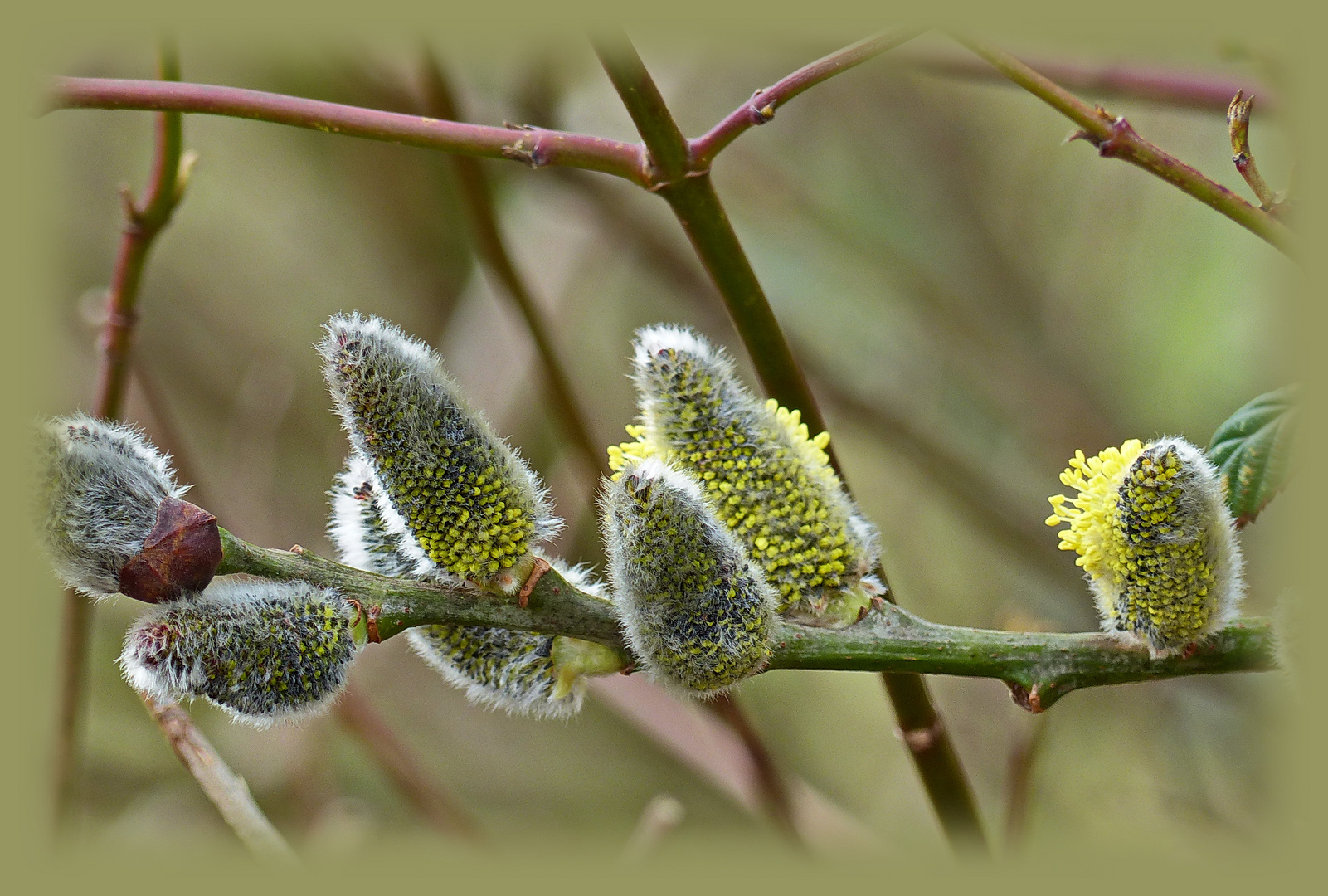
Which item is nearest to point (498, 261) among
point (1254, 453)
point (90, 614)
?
point (90, 614)

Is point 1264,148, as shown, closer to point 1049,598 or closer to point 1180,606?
point 1049,598

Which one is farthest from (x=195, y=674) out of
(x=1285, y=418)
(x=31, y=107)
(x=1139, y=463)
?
(x=1285, y=418)

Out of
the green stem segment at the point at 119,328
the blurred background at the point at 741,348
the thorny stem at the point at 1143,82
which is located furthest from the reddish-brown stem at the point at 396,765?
the thorny stem at the point at 1143,82

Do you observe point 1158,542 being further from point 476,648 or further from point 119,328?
point 119,328

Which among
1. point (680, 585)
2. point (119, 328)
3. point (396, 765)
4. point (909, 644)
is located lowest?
point (396, 765)

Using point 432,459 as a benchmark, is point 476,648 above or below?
below

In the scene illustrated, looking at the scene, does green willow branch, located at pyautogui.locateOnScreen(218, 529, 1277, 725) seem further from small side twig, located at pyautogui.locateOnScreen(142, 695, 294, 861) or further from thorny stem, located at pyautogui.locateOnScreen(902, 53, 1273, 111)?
thorny stem, located at pyautogui.locateOnScreen(902, 53, 1273, 111)
